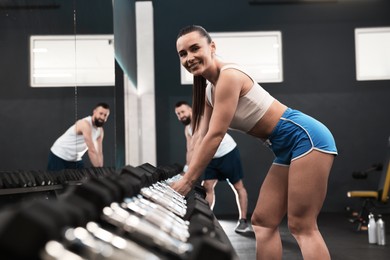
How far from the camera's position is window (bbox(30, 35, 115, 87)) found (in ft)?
Answer: 10.1

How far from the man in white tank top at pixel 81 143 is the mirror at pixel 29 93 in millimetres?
81

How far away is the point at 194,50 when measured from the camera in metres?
1.89

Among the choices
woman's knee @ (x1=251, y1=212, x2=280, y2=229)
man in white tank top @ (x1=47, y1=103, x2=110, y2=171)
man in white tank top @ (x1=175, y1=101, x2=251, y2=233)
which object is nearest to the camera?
woman's knee @ (x1=251, y1=212, x2=280, y2=229)

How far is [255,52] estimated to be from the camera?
816 cm

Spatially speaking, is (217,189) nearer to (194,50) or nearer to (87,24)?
(87,24)

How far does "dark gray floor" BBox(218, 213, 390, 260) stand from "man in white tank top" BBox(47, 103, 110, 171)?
1.41 m

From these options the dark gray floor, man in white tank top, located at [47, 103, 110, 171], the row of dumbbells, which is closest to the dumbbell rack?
the row of dumbbells

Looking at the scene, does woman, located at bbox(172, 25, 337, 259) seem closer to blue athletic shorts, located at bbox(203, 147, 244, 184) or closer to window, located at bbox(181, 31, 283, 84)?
blue athletic shorts, located at bbox(203, 147, 244, 184)

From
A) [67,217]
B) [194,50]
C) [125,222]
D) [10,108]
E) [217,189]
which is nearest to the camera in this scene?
[67,217]

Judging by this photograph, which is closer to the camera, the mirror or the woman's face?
the woman's face

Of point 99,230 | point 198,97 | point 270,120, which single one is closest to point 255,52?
point 198,97

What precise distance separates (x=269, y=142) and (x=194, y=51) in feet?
1.74

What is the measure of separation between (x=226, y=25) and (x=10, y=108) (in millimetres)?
5839

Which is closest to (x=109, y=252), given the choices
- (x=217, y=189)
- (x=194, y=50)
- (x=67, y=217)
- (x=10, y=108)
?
(x=67, y=217)
